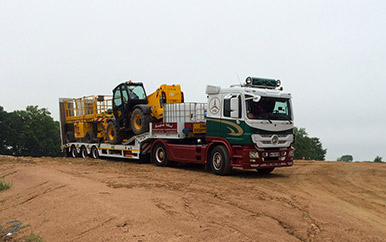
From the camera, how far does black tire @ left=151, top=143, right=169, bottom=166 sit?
15304 millimetres

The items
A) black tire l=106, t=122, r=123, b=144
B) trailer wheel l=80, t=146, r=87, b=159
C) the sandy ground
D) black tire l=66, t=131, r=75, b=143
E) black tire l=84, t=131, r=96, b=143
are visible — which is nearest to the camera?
the sandy ground

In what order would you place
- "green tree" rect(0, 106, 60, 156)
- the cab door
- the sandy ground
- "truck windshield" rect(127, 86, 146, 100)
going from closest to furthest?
the sandy ground < "truck windshield" rect(127, 86, 146, 100) < the cab door < "green tree" rect(0, 106, 60, 156)

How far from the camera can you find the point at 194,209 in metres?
7.14

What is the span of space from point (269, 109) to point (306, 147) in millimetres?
62070

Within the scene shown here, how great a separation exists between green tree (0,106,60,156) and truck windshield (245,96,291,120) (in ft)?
176

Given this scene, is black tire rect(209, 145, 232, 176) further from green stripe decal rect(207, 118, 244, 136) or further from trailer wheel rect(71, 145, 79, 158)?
trailer wheel rect(71, 145, 79, 158)

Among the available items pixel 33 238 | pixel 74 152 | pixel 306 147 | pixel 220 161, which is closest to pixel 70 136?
pixel 74 152

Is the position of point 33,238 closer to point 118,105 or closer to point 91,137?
point 118,105

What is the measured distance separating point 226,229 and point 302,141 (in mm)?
68416

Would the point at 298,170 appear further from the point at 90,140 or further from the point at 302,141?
the point at 302,141

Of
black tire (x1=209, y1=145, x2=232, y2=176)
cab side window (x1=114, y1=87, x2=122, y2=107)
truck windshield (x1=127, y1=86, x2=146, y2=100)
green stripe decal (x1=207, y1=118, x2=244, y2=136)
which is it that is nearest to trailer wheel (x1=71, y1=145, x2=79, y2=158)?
cab side window (x1=114, y1=87, x2=122, y2=107)

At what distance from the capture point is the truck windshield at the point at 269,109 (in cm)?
1187

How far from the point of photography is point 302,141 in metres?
71.1

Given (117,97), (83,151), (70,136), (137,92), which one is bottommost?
(83,151)
